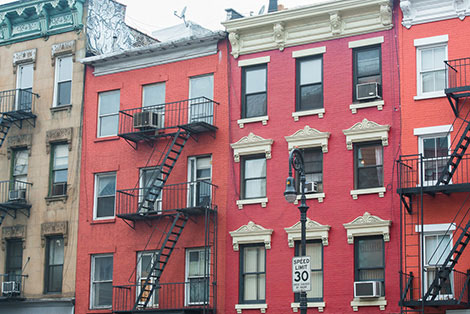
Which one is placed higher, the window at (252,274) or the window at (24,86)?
the window at (24,86)

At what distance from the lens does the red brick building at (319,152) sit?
28641mm

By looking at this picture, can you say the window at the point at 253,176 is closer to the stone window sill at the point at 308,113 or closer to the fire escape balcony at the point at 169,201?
the fire escape balcony at the point at 169,201

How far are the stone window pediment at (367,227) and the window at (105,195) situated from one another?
10.5 m

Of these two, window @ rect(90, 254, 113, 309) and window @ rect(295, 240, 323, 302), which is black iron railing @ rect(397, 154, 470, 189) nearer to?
window @ rect(295, 240, 323, 302)

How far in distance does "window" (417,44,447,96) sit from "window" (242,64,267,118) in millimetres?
6035

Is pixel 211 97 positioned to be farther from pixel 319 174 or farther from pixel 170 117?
pixel 319 174

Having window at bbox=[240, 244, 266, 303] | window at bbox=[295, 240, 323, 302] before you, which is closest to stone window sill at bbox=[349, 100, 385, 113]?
window at bbox=[295, 240, 323, 302]

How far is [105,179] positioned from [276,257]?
8790mm

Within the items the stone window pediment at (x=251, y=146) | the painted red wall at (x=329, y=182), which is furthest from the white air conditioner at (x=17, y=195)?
the stone window pediment at (x=251, y=146)

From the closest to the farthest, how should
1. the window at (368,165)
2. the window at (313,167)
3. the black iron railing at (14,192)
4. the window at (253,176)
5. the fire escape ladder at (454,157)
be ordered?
1. the fire escape ladder at (454,157)
2. the window at (368,165)
3. the window at (313,167)
4. the window at (253,176)
5. the black iron railing at (14,192)

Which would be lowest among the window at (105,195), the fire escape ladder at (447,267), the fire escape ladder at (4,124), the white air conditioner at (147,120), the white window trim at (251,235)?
the fire escape ladder at (447,267)

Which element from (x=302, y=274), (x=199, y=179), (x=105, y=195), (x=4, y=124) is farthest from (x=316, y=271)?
(x=4, y=124)

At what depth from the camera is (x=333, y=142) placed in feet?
98.3

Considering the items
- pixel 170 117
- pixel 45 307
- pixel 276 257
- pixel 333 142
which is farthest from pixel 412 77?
pixel 45 307
